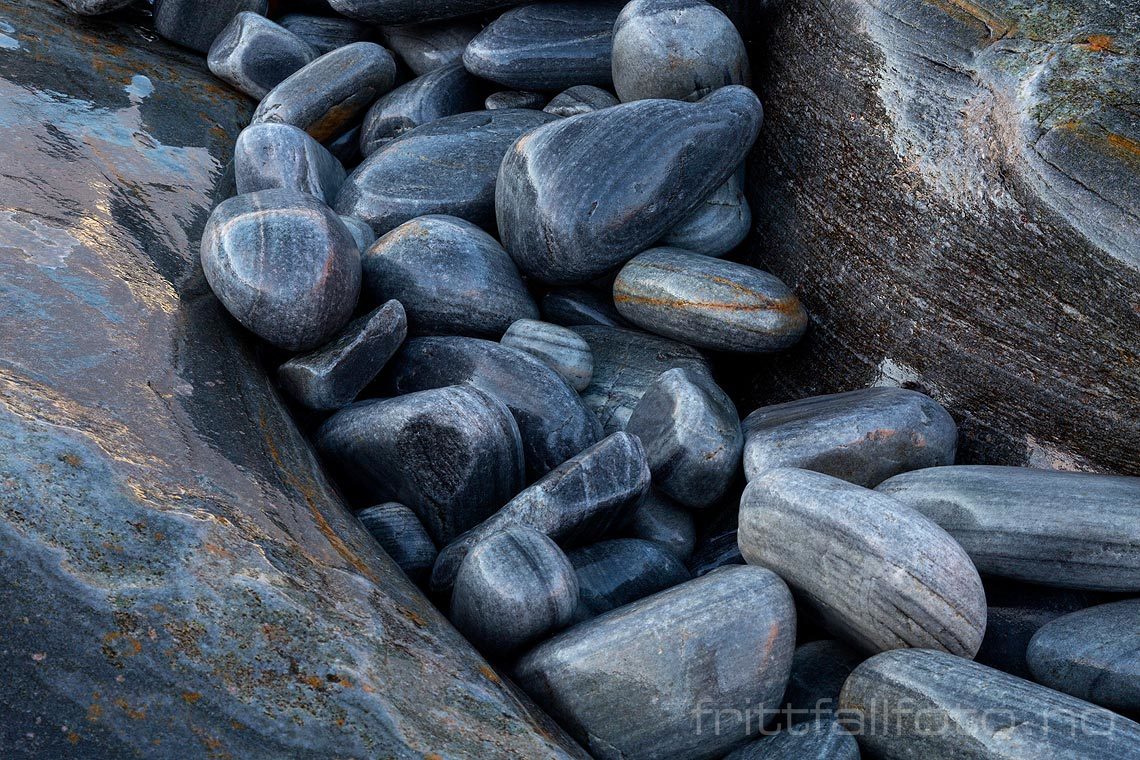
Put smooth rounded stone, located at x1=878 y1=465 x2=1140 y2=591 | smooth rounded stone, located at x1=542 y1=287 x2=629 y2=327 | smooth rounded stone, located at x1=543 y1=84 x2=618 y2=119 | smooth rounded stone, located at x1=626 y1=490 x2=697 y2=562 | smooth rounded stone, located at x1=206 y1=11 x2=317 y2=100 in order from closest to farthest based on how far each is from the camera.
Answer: smooth rounded stone, located at x1=878 y1=465 x2=1140 y2=591, smooth rounded stone, located at x1=626 y1=490 x2=697 y2=562, smooth rounded stone, located at x1=542 y1=287 x2=629 y2=327, smooth rounded stone, located at x1=543 y1=84 x2=618 y2=119, smooth rounded stone, located at x1=206 y1=11 x2=317 y2=100

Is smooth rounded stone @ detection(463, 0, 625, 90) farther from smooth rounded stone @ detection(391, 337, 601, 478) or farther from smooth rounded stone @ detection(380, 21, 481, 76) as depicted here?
smooth rounded stone @ detection(391, 337, 601, 478)

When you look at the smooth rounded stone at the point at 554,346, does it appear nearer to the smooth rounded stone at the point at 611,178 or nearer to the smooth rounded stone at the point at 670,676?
the smooth rounded stone at the point at 611,178

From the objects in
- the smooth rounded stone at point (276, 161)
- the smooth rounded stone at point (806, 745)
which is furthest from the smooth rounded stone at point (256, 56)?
the smooth rounded stone at point (806, 745)

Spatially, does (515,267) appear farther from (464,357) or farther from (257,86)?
(257,86)

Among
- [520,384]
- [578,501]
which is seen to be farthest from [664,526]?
[520,384]

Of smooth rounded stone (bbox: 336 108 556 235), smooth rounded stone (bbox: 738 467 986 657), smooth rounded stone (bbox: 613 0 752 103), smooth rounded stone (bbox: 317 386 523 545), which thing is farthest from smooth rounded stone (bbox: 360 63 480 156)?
smooth rounded stone (bbox: 738 467 986 657)

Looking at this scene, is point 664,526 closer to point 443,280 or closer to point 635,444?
point 635,444
